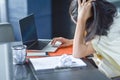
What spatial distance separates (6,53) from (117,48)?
0.72 m

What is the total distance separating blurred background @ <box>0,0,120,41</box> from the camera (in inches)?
152

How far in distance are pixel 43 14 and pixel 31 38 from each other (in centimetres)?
178

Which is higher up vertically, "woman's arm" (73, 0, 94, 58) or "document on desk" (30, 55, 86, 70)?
"woman's arm" (73, 0, 94, 58)

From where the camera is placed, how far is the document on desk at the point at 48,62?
5.52ft

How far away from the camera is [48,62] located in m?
1.78

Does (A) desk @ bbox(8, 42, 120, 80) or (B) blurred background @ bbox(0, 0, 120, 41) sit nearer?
(A) desk @ bbox(8, 42, 120, 80)

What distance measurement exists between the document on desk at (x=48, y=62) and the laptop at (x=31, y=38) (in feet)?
0.82

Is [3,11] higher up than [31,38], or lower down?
higher up

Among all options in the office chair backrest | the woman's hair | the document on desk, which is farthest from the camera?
the office chair backrest

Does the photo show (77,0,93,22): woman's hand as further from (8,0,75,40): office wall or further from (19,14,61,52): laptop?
(8,0,75,40): office wall

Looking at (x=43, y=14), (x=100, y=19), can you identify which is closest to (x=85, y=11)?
(x=100, y=19)

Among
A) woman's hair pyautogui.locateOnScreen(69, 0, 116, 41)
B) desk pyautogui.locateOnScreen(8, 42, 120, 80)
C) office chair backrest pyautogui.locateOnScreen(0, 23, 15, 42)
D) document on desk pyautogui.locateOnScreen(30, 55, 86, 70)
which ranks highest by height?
woman's hair pyautogui.locateOnScreen(69, 0, 116, 41)

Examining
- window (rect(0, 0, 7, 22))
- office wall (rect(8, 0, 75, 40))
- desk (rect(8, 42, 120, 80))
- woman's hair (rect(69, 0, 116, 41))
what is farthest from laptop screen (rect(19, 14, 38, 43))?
window (rect(0, 0, 7, 22))

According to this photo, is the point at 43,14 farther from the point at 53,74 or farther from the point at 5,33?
the point at 53,74
